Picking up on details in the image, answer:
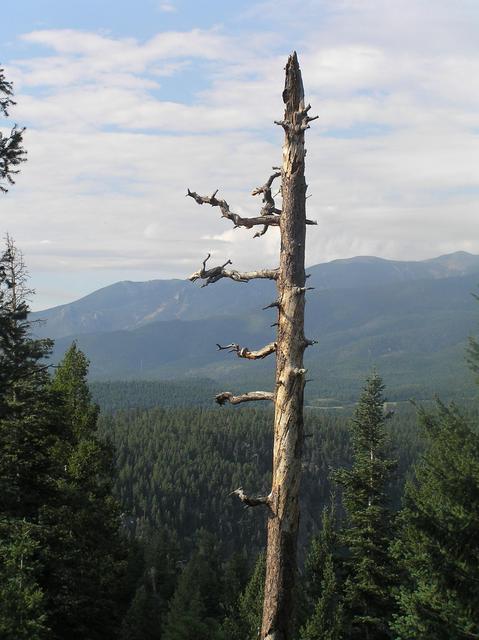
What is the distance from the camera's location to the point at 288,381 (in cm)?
934

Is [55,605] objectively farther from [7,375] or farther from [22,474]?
[7,375]

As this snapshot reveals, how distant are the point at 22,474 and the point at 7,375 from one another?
259 inches

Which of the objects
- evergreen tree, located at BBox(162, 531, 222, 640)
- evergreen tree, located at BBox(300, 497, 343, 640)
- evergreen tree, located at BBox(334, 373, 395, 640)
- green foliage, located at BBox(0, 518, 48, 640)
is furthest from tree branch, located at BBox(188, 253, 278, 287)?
evergreen tree, located at BBox(162, 531, 222, 640)

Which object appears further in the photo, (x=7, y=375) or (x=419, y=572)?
(x=419, y=572)

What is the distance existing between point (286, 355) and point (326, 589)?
22.0m

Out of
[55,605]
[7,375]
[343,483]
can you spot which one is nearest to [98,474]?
[55,605]

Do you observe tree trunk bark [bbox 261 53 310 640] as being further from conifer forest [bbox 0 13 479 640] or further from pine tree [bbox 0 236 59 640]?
pine tree [bbox 0 236 59 640]

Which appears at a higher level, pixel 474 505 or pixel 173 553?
pixel 474 505

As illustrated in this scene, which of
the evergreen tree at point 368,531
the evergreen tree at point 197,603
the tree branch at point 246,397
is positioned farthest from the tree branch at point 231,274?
the evergreen tree at point 197,603

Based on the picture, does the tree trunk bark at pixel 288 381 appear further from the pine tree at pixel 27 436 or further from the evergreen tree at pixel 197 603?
the evergreen tree at pixel 197 603

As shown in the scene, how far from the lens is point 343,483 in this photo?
2791 centimetres

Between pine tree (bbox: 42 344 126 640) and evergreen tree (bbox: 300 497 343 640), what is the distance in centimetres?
857

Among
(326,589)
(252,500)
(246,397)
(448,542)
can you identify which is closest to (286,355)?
(246,397)

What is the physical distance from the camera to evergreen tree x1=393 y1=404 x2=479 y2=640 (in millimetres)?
17453
